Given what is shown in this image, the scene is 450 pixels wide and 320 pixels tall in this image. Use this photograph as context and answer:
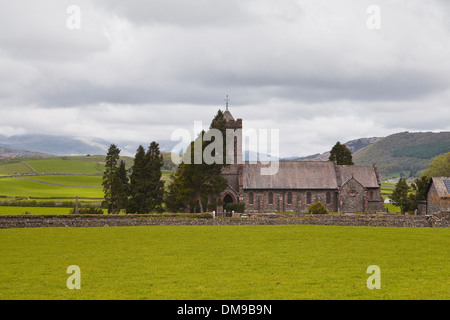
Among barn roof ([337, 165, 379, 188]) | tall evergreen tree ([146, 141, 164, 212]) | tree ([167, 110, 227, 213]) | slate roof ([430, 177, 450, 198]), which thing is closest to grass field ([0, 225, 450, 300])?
tall evergreen tree ([146, 141, 164, 212])

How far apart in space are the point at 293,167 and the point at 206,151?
65.6 feet

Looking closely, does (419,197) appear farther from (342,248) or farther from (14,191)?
(14,191)

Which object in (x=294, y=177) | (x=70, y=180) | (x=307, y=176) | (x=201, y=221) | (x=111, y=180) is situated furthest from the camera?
(x=70, y=180)

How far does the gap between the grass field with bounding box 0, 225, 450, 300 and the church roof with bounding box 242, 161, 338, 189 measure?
40.6 m

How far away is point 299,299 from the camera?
16531 mm

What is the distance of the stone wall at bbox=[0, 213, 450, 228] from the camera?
163ft

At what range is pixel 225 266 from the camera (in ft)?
77.2

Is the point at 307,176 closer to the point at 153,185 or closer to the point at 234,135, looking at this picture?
the point at 234,135

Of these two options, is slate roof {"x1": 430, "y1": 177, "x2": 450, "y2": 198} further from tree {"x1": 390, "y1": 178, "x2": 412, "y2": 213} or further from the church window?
the church window

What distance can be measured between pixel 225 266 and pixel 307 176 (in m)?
60.0

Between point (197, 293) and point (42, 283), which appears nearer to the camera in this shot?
point (197, 293)

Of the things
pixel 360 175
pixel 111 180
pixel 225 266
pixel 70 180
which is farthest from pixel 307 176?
pixel 70 180

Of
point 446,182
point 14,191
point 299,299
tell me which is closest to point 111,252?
point 299,299

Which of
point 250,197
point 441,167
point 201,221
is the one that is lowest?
point 201,221
